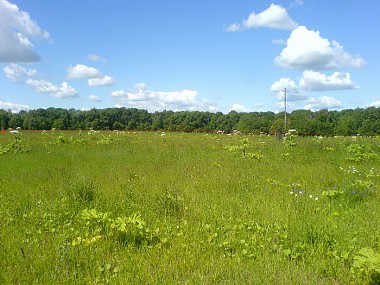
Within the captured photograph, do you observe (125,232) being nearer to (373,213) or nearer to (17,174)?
(373,213)

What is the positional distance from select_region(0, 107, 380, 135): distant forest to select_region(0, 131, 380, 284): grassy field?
48.2m

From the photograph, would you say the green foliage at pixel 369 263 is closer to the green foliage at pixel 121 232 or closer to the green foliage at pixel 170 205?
the green foliage at pixel 121 232

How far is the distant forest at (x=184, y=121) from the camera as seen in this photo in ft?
227

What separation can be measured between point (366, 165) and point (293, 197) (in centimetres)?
582

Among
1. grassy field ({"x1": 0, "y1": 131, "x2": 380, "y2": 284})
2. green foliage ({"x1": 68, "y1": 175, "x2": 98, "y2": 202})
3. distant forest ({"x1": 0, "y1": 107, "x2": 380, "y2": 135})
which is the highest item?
distant forest ({"x1": 0, "y1": 107, "x2": 380, "y2": 135})

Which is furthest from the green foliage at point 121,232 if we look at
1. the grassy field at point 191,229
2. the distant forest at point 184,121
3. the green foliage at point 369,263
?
the distant forest at point 184,121

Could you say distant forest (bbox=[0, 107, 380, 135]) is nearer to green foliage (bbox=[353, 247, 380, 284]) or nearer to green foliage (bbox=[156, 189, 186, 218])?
green foliage (bbox=[156, 189, 186, 218])

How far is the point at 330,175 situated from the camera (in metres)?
8.61

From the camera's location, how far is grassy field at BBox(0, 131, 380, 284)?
3418 millimetres

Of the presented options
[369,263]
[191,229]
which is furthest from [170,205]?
[369,263]

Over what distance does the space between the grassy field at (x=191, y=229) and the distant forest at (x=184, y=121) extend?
1899 inches

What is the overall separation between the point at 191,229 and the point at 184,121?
93.7m

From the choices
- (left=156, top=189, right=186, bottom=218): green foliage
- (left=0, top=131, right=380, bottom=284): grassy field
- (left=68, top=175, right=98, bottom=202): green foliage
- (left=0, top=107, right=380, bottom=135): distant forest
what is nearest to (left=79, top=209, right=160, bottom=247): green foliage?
(left=0, top=131, right=380, bottom=284): grassy field

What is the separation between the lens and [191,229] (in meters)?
4.75
